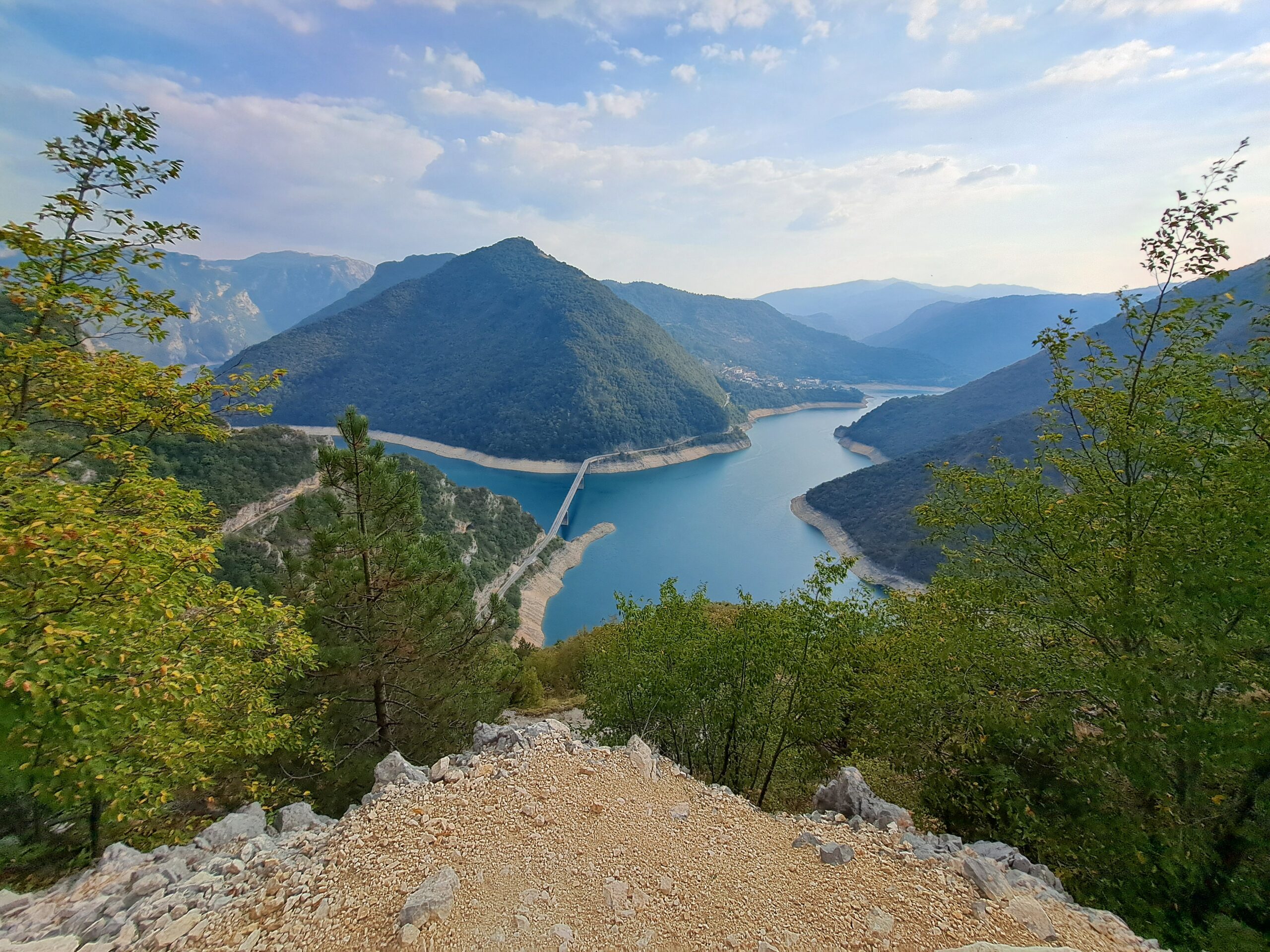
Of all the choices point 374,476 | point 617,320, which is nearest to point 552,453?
point 617,320

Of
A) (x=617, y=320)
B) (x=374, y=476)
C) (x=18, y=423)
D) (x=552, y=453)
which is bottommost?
(x=552, y=453)

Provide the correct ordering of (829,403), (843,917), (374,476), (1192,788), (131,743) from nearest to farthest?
1. (843,917)
2. (131,743)
3. (1192,788)
4. (374,476)
5. (829,403)

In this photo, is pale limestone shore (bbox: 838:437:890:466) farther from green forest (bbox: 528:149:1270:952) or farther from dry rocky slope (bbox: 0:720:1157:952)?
dry rocky slope (bbox: 0:720:1157:952)

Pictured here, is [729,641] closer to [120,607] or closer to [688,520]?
[120,607]

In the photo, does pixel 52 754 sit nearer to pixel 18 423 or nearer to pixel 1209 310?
pixel 18 423

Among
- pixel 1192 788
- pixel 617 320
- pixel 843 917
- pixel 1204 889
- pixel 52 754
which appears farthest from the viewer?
pixel 617 320

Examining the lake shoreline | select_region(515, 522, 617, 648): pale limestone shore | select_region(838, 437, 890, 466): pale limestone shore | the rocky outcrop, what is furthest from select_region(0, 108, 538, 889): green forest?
select_region(838, 437, 890, 466): pale limestone shore

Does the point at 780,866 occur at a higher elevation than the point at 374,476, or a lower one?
lower

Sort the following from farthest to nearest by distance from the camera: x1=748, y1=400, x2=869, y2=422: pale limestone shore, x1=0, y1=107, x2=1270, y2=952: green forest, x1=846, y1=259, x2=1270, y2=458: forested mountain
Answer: x1=748, y1=400, x2=869, y2=422: pale limestone shore → x1=846, y1=259, x2=1270, y2=458: forested mountain → x1=0, y1=107, x2=1270, y2=952: green forest
